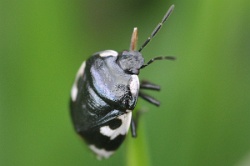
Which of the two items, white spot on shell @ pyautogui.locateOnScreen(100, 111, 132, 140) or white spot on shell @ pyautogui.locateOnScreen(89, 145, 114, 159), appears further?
white spot on shell @ pyautogui.locateOnScreen(89, 145, 114, 159)

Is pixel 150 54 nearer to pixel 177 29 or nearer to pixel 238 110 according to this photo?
pixel 177 29

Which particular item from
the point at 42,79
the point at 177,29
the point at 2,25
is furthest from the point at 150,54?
the point at 2,25

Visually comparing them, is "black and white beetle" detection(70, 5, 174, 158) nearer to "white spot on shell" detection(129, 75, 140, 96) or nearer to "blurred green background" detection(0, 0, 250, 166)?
"white spot on shell" detection(129, 75, 140, 96)

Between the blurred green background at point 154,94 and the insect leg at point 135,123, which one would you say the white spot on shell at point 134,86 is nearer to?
the insect leg at point 135,123

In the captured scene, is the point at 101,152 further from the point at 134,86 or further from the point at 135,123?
the point at 134,86

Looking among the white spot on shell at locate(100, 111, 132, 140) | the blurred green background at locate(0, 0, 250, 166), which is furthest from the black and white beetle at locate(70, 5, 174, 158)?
the blurred green background at locate(0, 0, 250, 166)
